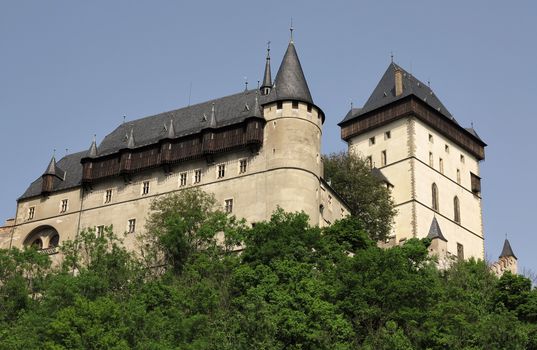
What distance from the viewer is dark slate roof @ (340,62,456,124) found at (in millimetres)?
71750

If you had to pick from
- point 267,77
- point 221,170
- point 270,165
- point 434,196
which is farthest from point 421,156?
point 221,170

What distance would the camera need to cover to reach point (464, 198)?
71562 millimetres

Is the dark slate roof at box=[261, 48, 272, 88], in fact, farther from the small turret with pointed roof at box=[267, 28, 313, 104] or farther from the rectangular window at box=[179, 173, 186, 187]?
the rectangular window at box=[179, 173, 186, 187]

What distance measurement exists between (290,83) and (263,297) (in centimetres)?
1965

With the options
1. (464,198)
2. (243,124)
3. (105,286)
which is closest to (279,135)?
(243,124)

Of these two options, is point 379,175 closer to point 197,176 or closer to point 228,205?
point 197,176

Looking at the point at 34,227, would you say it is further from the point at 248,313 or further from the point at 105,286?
the point at 248,313

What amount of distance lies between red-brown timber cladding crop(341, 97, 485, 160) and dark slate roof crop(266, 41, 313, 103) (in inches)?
521

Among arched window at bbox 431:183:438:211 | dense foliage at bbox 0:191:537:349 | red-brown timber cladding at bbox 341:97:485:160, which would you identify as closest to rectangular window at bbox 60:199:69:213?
dense foliage at bbox 0:191:537:349

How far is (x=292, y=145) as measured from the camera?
54.5 metres

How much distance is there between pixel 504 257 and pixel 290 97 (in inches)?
898

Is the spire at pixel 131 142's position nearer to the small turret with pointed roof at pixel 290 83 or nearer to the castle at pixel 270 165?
the castle at pixel 270 165

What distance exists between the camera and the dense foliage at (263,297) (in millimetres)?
37219

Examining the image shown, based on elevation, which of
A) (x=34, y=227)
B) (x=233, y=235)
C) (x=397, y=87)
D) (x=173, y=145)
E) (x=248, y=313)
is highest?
(x=397, y=87)
